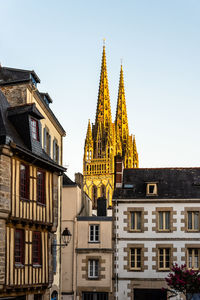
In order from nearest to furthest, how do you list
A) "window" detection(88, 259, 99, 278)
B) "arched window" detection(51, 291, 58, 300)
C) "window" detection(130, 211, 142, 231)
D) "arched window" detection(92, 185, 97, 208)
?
"arched window" detection(51, 291, 58, 300) → "window" detection(130, 211, 142, 231) → "window" detection(88, 259, 99, 278) → "arched window" detection(92, 185, 97, 208)

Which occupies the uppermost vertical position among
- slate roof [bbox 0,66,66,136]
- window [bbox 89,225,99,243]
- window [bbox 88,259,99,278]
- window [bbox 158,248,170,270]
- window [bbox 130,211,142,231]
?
slate roof [bbox 0,66,66,136]

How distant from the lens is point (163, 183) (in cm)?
3459

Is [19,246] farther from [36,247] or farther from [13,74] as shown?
[13,74]

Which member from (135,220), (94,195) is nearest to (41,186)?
(135,220)

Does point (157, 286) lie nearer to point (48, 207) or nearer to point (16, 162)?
point (48, 207)

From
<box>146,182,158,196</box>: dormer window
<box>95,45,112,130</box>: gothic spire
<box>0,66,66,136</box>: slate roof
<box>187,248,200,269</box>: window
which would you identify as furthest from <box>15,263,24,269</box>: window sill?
<box>95,45,112,130</box>: gothic spire

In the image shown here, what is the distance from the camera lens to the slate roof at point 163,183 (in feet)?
109

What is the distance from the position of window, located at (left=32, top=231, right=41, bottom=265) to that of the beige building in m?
12.9

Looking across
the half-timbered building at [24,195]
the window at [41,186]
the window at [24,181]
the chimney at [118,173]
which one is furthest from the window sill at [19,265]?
the chimney at [118,173]

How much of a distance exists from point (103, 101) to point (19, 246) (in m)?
98.4

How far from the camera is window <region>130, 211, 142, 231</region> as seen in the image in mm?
33031

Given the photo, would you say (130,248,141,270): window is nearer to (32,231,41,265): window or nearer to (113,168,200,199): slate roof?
(113,168,200,199): slate roof

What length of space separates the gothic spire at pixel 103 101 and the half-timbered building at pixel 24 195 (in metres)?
92.7

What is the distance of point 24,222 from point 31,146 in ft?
9.03
